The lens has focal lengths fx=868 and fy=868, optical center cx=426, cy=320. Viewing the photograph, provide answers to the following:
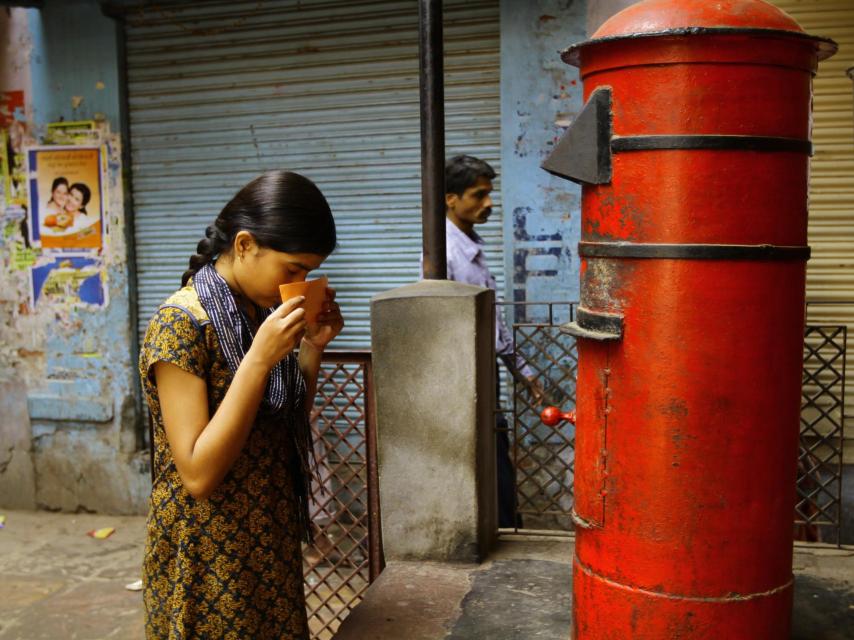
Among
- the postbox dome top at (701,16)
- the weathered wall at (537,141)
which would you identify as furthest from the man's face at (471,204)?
the postbox dome top at (701,16)

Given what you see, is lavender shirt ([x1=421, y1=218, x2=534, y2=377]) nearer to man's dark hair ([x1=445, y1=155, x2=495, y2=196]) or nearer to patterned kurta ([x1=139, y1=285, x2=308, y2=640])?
man's dark hair ([x1=445, y1=155, x2=495, y2=196])

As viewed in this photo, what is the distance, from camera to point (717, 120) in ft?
7.11

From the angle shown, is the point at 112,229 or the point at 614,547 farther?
the point at 112,229

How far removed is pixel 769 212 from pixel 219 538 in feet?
5.31

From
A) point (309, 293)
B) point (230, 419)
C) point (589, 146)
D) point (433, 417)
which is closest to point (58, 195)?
point (433, 417)

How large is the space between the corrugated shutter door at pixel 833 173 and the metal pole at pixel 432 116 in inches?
97.4

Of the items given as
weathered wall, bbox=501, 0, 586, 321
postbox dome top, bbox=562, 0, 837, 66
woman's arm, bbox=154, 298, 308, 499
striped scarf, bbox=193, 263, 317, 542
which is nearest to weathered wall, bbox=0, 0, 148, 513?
weathered wall, bbox=501, 0, 586, 321

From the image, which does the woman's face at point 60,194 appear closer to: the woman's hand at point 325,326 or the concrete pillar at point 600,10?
the concrete pillar at point 600,10

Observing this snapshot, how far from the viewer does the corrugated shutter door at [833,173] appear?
→ 16.1 feet

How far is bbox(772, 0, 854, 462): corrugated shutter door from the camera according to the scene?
16.1 feet

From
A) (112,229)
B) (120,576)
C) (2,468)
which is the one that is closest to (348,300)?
(112,229)

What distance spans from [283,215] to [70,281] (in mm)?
5349

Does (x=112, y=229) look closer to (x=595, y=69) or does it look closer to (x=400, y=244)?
(x=400, y=244)

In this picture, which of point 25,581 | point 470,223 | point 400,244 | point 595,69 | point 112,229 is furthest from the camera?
point 112,229
